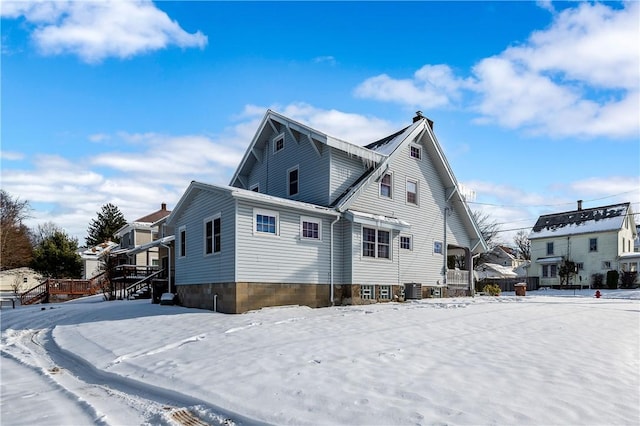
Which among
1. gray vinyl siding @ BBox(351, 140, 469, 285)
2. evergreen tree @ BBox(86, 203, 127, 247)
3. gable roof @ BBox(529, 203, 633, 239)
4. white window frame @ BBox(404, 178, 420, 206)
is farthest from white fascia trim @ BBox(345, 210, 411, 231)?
evergreen tree @ BBox(86, 203, 127, 247)

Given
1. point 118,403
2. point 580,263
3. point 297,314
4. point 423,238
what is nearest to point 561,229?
point 580,263

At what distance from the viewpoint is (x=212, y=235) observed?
52.7ft

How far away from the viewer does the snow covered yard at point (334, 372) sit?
533 centimetres

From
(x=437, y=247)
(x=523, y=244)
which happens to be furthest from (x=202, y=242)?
(x=523, y=244)

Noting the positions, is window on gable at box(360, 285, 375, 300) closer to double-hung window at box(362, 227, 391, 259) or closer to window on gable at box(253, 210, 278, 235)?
double-hung window at box(362, 227, 391, 259)

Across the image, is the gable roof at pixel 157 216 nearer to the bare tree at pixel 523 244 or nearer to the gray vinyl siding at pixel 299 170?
the gray vinyl siding at pixel 299 170

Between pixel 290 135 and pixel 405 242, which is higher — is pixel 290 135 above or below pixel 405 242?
above

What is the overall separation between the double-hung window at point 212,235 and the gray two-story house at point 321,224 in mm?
38

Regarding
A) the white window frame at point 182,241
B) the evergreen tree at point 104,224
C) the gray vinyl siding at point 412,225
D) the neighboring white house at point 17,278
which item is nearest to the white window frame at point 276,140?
the gray vinyl siding at point 412,225

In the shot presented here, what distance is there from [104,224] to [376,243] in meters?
55.3

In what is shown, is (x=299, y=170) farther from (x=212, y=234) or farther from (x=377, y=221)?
(x=212, y=234)

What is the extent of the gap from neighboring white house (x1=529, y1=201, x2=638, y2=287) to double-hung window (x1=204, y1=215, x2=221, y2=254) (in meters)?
39.8

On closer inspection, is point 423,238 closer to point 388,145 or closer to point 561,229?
point 388,145

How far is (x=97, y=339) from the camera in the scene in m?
11.6
